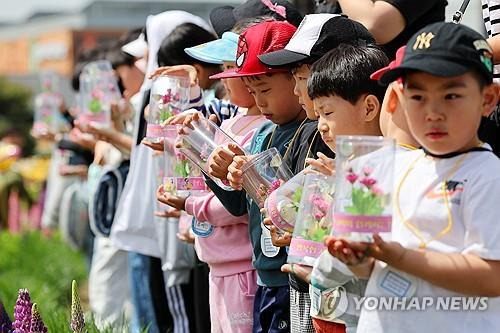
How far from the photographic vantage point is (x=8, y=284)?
8328 millimetres

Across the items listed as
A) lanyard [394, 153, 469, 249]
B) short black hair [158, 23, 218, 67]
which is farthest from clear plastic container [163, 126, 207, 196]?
lanyard [394, 153, 469, 249]

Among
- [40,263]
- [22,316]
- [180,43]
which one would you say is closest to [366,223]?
[22,316]

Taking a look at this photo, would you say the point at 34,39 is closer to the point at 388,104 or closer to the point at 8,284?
the point at 8,284

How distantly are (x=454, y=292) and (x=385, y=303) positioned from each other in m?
0.19

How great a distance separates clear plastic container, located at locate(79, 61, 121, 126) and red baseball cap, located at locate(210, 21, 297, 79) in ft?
8.82

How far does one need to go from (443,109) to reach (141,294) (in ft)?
12.7

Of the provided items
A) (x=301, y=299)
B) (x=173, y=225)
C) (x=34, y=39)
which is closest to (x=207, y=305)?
(x=173, y=225)

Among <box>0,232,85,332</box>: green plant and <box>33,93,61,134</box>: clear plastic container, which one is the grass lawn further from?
<box>33,93,61,134</box>: clear plastic container

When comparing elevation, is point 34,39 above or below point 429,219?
below

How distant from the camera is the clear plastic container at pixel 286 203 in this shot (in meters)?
3.92

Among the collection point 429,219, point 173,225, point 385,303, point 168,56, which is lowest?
point 173,225

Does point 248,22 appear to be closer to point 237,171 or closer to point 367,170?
point 237,171

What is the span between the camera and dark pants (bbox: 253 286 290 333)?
459 cm

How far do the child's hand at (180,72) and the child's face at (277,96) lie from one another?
3.43 feet
